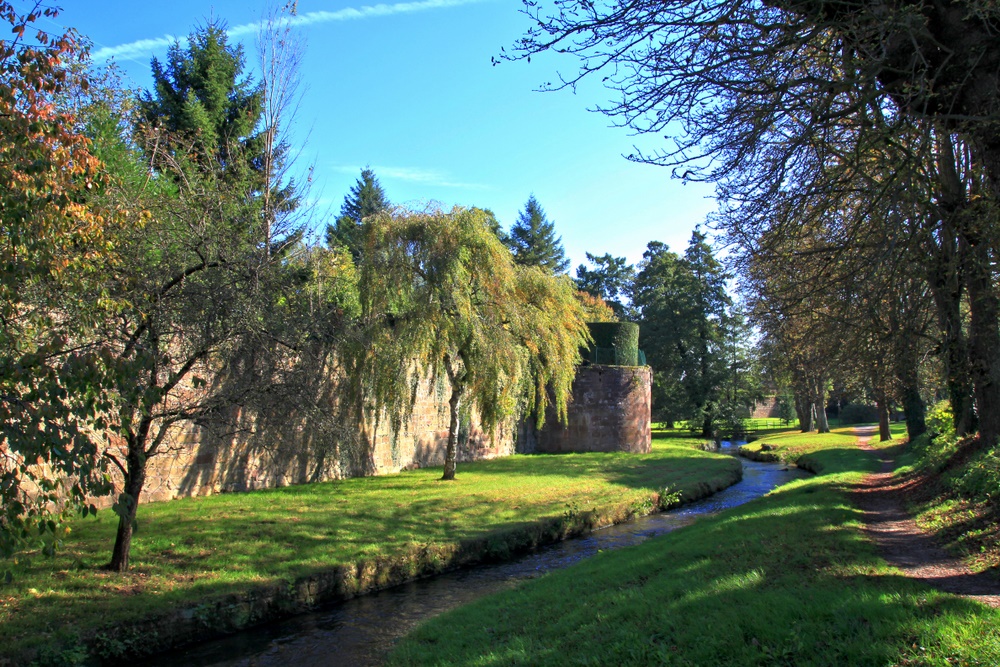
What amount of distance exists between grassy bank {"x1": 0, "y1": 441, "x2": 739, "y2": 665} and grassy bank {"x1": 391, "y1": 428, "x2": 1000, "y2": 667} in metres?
2.23

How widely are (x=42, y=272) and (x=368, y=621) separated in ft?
16.7

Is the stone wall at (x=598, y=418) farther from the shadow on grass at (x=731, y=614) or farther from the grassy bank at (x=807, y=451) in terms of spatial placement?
the shadow on grass at (x=731, y=614)

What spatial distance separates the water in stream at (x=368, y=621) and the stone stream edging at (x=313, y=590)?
14cm

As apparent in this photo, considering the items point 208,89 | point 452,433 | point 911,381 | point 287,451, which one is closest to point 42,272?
point 287,451

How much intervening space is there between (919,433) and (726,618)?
19.8 meters


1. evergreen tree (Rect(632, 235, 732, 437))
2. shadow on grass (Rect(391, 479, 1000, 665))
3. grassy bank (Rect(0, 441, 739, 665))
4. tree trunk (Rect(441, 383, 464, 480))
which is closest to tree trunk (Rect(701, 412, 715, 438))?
evergreen tree (Rect(632, 235, 732, 437))

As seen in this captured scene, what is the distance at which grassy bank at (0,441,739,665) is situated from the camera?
6621mm

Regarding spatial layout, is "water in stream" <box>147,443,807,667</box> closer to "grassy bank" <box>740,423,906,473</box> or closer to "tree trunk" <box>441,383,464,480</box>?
"tree trunk" <box>441,383,464,480</box>

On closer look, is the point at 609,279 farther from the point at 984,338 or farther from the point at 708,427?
the point at 984,338

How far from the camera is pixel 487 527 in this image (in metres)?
11.5

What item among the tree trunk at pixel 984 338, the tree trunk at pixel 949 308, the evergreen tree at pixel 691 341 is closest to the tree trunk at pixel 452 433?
the tree trunk at pixel 949 308

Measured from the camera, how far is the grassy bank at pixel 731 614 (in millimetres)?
4379

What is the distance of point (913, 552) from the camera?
7.34 meters

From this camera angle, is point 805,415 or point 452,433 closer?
point 452,433
